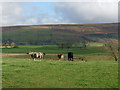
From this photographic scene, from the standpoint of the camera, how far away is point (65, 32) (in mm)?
42438

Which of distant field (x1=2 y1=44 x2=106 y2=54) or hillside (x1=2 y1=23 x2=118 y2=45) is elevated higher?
hillside (x1=2 y1=23 x2=118 y2=45)

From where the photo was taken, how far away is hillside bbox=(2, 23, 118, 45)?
3875 centimetres

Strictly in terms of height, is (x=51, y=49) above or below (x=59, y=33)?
below

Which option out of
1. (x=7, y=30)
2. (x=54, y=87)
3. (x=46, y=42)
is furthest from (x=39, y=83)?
(x=7, y=30)

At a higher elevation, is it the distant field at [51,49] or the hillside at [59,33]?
the hillside at [59,33]

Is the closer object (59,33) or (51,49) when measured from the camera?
(51,49)

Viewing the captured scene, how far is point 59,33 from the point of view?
4084 cm

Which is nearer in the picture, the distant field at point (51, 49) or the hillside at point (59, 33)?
the distant field at point (51, 49)

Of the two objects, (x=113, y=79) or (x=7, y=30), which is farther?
(x=7, y=30)

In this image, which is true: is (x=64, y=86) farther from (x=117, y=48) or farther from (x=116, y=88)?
(x=117, y=48)

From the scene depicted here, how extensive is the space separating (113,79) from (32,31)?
35718 millimetres

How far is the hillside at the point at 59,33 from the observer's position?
3875 centimetres

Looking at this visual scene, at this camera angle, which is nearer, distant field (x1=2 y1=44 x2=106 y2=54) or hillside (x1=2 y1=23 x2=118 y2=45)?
distant field (x1=2 y1=44 x2=106 y2=54)

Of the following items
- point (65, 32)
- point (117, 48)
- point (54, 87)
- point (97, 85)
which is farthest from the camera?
point (65, 32)
